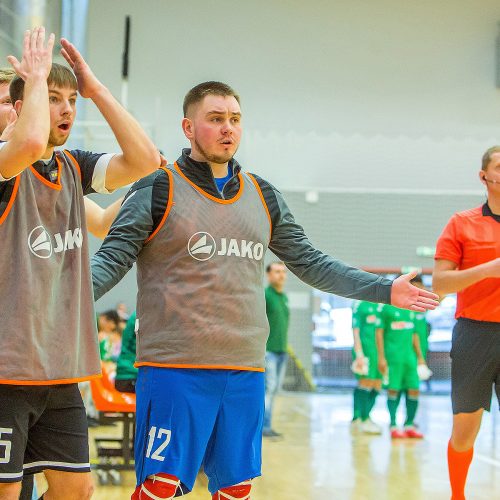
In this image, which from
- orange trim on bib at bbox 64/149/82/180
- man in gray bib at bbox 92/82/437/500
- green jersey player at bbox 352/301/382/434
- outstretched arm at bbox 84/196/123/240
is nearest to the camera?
orange trim on bib at bbox 64/149/82/180

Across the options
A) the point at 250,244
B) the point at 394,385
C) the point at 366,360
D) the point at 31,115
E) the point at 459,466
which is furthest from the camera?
the point at 366,360

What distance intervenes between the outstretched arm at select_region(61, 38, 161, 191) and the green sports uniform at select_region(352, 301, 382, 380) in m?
8.09

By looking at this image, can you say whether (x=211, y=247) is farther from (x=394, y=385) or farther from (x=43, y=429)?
(x=394, y=385)

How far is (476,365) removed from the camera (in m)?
4.62

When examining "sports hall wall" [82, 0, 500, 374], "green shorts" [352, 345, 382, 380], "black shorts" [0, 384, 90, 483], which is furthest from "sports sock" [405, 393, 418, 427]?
"black shorts" [0, 384, 90, 483]

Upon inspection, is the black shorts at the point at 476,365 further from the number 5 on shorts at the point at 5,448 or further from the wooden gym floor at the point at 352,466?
the number 5 on shorts at the point at 5,448

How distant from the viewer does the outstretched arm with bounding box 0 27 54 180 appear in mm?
2467

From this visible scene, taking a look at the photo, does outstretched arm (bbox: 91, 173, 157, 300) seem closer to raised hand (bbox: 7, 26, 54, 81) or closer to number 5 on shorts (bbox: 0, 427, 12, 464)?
number 5 on shorts (bbox: 0, 427, 12, 464)

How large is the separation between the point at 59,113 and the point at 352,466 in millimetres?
5521

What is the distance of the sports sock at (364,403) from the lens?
10797mm

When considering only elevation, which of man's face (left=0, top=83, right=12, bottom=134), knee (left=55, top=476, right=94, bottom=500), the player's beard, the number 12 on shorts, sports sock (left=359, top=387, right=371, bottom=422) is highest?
man's face (left=0, top=83, right=12, bottom=134)

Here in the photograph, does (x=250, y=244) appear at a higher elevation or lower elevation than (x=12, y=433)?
higher

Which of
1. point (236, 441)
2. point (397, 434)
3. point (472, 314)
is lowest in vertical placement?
point (397, 434)

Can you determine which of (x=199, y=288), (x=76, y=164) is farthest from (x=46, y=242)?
(x=199, y=288)
